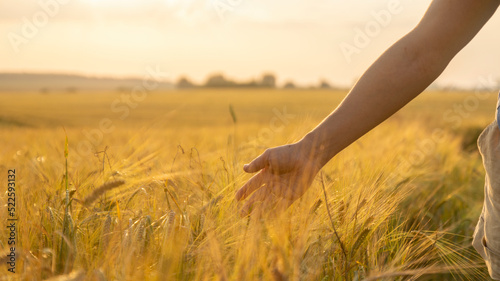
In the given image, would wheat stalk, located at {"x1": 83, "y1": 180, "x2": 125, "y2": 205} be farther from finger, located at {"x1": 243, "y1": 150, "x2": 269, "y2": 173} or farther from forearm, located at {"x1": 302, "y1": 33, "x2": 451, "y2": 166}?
forearm, located at {"x1": 302, "y1": 33, "x2": 451, "y2": 166}

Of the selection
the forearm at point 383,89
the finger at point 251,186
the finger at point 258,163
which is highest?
the forearm at point 383,89

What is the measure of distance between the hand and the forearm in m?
0.05

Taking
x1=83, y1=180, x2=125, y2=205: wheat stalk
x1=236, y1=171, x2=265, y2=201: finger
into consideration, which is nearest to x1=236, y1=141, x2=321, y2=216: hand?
x1=236, y1=171, x2=265, y2=201: finger

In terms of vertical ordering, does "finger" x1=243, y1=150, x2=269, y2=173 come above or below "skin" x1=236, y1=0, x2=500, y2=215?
below

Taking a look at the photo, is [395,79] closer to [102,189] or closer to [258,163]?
[258,163]

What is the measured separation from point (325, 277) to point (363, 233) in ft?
0.46

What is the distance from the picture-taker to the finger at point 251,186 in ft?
4.49

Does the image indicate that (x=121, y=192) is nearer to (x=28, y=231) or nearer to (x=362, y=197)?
(x=28, y=231)

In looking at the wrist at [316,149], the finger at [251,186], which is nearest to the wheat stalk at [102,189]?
the finger at [251,186]

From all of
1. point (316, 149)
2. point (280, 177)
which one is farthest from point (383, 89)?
point (280, 177)

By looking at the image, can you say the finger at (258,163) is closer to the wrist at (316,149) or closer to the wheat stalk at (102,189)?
the wrist at (316,149)

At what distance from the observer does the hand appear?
1305 mm

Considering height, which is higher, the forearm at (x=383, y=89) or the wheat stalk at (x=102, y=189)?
the forearm at (x=383, y=89)

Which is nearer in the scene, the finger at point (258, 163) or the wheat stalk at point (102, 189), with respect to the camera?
the wheat stalk at point (102, 189)
